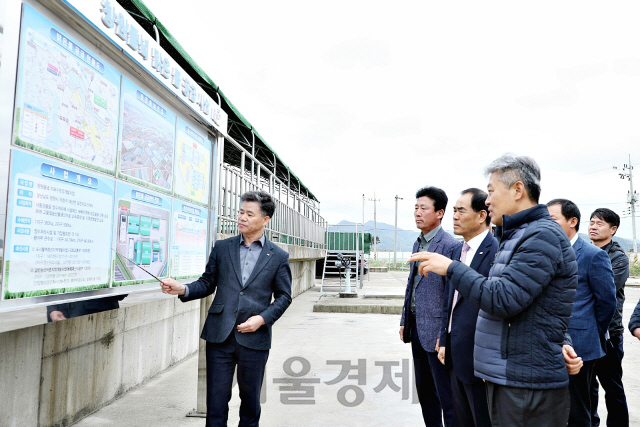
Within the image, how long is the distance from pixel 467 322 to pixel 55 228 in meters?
2.07

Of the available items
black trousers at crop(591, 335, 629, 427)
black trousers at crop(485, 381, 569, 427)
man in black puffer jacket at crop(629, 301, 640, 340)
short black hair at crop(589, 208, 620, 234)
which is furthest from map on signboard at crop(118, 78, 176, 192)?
black trousers at crop(591, 335, 629, 427)

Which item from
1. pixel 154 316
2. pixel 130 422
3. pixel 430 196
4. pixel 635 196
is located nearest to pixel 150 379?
pixel 154 316

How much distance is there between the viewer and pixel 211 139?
4.16m

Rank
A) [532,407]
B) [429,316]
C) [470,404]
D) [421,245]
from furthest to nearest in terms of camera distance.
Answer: [421,245], [429,316], [470,404], [532,407]

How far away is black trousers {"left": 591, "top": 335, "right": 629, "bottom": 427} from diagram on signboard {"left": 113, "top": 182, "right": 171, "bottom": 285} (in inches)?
125

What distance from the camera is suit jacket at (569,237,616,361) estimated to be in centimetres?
313

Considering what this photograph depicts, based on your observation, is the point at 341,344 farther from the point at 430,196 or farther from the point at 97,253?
the point at 97,253

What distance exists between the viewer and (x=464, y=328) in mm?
2678

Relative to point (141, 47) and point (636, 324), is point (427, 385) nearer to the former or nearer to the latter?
point (636, 324)

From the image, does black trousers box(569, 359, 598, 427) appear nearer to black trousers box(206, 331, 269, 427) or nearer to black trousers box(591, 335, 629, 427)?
black trousers box(591, 335, 629, 427)

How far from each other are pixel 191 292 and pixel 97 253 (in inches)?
29.2

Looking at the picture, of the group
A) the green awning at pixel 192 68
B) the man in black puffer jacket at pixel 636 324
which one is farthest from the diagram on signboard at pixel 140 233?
the man in black puffer jacket at pixel 636 324

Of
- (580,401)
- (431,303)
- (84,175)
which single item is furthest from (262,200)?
(580,401)

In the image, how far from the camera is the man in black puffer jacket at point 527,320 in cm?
192
